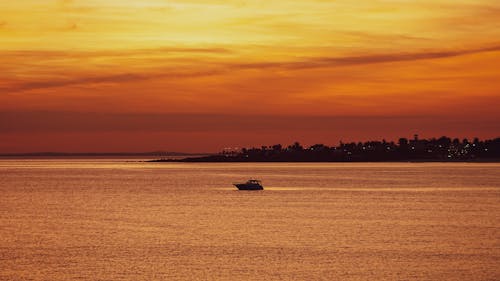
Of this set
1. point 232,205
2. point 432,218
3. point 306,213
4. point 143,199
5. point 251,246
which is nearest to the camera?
point 251,246

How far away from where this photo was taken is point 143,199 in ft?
490

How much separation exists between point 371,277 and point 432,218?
48.4 meters

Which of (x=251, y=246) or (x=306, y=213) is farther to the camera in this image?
(x=306, y=213)

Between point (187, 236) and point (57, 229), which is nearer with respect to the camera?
point (187, 236)

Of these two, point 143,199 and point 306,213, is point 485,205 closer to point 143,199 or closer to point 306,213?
point 306,213

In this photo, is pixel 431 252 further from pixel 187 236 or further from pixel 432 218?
pixel 432 218

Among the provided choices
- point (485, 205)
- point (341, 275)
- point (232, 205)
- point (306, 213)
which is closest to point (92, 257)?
point (341, 275)

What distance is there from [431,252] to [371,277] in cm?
1370

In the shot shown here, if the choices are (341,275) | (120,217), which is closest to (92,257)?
(341,275)

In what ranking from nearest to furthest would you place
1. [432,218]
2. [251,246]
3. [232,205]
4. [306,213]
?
[251,246] → [432,218] → [306,213] → [232,205]

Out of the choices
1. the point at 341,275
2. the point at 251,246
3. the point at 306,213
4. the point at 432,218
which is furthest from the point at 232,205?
the point at 341,275

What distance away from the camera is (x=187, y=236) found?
275 feet

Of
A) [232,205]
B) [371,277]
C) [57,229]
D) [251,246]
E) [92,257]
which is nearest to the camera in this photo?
[371,277]

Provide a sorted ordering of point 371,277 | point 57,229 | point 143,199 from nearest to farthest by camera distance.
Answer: point 371,277 < point 57,229 < point 143,199
